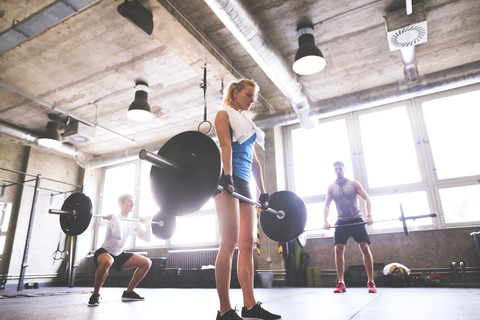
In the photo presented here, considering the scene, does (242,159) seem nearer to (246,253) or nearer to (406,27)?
(246,253)

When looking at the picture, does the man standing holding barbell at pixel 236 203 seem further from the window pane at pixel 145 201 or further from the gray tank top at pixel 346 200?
the window pane at pixel 145 201

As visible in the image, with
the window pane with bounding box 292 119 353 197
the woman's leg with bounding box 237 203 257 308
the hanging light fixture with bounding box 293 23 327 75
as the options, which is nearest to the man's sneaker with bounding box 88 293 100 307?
the woman's leg with bounding box 237 203 257 308

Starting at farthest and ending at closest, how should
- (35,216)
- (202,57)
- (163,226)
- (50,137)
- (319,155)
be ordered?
(35,216) → (319,155) → (50,137) → (202,57) → (163,226)

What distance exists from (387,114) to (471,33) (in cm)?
176

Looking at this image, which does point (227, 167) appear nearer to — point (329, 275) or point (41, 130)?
point (329, 275)

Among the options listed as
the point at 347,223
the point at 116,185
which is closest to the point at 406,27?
the point at 347,223

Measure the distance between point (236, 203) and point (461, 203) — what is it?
478cm

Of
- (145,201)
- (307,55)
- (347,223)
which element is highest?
(307,55)

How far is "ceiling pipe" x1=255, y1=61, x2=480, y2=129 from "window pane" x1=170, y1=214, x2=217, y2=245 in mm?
2771

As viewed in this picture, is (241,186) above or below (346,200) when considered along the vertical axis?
below

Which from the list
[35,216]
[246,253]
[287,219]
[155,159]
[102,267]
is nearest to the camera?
[155,159]

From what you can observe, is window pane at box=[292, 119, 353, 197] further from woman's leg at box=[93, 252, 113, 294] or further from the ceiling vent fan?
woman's leg at box=[93, 252, 113, 294]

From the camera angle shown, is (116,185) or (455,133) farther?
(116,185)

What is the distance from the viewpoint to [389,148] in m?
Result: 5.55
